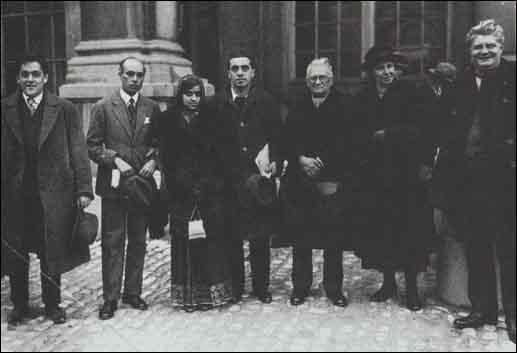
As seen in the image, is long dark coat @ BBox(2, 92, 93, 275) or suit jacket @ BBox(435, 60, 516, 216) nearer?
suit jacket @ BBox(435, 60, 516, 216)

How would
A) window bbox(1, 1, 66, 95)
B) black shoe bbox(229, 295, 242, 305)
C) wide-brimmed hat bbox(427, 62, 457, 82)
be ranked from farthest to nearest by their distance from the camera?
1. window bbox(1, 1, 66, 95)
2. wide-brimmed hat bbox(427, 62, 457, 82)
3. black shoe bbox(229, 295, 242, 305)

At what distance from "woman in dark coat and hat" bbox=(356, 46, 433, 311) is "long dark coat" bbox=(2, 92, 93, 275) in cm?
209

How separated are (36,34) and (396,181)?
6.74 m

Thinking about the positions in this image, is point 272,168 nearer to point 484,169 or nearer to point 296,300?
point 296,300

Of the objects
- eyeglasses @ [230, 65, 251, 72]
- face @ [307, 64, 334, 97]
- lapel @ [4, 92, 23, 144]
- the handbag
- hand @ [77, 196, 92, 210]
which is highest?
eyeglasses @ [230, 65, 251, 72]

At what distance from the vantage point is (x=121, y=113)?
4.50m

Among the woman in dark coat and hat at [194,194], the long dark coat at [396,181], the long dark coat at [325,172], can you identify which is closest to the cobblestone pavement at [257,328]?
the woman in dark coat and hat at [194,194]

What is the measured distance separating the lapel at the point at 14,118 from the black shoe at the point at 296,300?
7.50 feet

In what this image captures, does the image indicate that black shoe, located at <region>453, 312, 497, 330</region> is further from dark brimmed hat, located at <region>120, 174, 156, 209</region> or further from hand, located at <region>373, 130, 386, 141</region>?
dark brimmed hat, located at <region>120, 174, 156, 209</region>

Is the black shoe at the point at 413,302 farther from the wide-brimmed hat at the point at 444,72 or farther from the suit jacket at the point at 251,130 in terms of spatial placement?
the wide-brimmed hat at the point at 444,72

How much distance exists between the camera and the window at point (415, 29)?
29.1ft

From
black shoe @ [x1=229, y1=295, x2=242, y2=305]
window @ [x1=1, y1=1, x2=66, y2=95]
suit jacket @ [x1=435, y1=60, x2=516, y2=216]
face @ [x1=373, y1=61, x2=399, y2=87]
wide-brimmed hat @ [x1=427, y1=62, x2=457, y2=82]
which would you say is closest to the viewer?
suit jacket @ [x1=435, y1=60, x2=516, y2=216]

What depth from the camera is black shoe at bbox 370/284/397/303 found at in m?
4.79

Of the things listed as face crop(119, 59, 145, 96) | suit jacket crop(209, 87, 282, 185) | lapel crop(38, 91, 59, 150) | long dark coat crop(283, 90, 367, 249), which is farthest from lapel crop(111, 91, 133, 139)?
long dark coat crop(283, 90, 367, 249)
